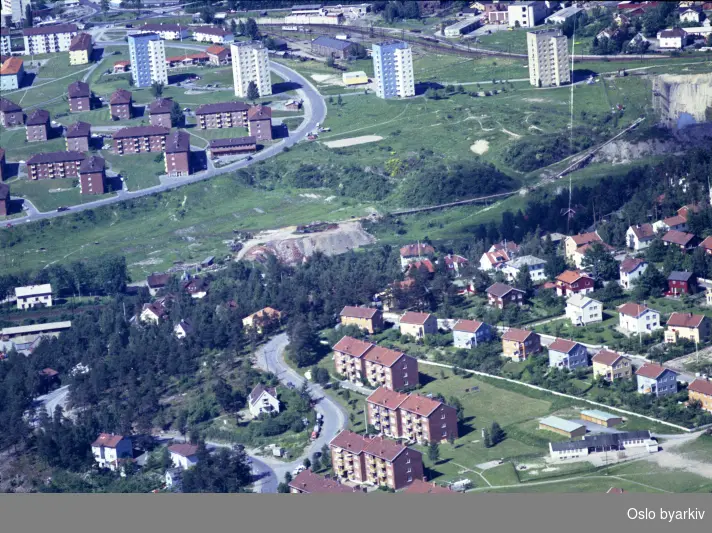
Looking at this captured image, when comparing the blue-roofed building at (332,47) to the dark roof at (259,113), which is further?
the blue-roofed building at (332,47)

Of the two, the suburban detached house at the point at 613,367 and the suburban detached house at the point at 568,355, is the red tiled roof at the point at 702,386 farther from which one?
the suburban detached house at the point at 568,355

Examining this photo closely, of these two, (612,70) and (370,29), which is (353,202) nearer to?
(612,70)

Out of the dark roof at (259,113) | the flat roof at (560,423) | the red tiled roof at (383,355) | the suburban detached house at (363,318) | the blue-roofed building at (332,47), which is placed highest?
the blue-roofed building at (332,47)

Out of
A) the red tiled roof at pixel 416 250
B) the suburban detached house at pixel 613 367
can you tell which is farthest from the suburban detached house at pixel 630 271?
the red tiled roof at pixel 416 250

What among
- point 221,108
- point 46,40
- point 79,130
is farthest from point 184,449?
point 46,40

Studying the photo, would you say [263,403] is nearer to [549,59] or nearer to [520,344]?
[520,344]

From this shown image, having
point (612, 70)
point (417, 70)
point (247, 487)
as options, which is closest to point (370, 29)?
point (417, 70)

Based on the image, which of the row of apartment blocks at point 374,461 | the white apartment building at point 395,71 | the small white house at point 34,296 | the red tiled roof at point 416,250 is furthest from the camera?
the white apartment building at point 395,71
